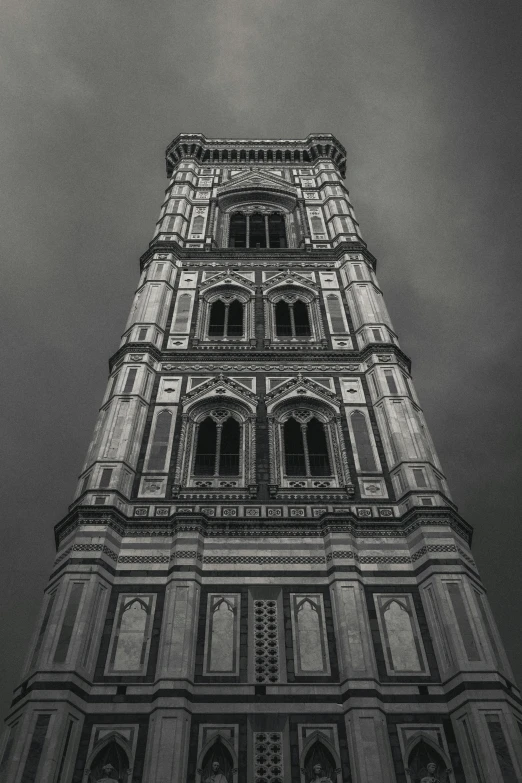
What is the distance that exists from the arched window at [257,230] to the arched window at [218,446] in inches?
419

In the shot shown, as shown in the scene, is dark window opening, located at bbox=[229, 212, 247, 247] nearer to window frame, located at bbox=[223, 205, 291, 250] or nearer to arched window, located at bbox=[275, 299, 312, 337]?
window frame, located at bbox=[223, 205, 291, 250]

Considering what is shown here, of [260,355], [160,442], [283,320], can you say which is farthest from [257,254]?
[160,442]

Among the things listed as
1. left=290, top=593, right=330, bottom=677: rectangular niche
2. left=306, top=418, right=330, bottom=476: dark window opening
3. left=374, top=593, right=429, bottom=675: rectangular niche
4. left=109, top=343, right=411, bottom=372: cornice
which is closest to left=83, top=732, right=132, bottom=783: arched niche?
left=290, top=593, right=330, bottom=677: rectangular niche

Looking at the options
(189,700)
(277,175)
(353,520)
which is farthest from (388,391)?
(277,175)

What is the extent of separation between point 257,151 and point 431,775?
26932 millimetres

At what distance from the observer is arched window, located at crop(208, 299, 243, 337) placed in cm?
2044

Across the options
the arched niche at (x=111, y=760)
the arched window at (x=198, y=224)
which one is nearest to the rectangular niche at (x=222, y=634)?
the arched niche at (x=111, y=760)

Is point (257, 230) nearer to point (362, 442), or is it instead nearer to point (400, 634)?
point (362, 442)

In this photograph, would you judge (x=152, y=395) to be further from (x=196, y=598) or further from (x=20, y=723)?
(x=20, y=723)

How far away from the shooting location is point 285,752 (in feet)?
34.0

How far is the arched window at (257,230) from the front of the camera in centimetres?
2688

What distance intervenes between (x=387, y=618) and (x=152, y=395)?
7159 millimetres

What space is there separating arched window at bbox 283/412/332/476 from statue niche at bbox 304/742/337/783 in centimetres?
563

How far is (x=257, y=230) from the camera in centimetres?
2772
